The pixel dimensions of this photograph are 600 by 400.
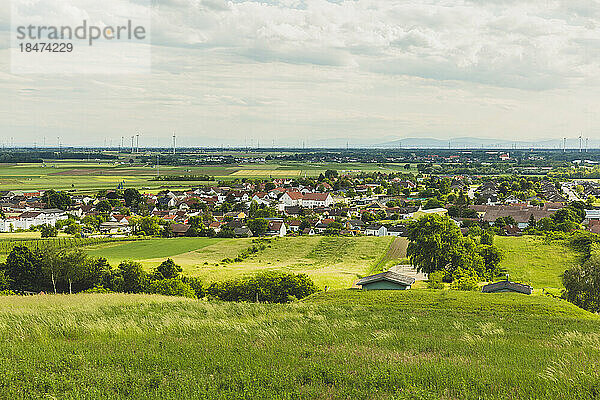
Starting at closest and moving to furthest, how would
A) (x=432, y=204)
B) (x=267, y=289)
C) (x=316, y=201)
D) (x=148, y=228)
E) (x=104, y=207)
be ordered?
1. (x=267, y=289)
2. (x=148, y=228)
3. (x=104, y=207)
4. (x=432, y=204)
5. (x=316, y=201)

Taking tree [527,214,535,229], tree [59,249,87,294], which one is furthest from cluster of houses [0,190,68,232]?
tree [527,214,535,229]

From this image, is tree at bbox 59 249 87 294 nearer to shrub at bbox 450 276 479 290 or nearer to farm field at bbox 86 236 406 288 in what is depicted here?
farm field at bbox 86 236 406 288

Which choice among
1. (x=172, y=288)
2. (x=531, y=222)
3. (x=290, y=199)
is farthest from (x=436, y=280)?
(x=290, y=199)

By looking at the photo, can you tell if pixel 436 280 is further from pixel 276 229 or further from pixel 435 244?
pixel 276 229

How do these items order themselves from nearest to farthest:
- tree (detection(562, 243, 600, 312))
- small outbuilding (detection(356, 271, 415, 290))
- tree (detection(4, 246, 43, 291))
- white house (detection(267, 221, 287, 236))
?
1. tree (detection(562, 243, 600, 312))
2. tree (detection(4, 246, 43, 291))
3. small outbuilding (detection(356, 271, 415, 290))
4. white house (detection(267, 221, 287, 236))

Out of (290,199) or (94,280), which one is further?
(290,199)
